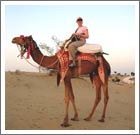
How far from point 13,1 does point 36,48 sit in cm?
137

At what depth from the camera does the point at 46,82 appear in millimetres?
18719

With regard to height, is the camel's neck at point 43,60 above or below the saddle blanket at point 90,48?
below

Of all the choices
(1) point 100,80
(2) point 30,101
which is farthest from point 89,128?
(2) point 30,101

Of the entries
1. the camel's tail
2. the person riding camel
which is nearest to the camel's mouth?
the person riding camel

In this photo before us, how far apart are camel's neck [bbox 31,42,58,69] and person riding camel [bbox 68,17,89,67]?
1.61 ft

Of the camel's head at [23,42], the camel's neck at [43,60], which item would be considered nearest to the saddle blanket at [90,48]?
the camel's neck at [43,60]

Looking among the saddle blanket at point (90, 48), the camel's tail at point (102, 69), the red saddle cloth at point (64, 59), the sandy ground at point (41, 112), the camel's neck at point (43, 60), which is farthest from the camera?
the camel's tail at point (102, 69)

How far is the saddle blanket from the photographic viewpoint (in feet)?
29.4

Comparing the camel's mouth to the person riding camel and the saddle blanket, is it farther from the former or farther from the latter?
the saddle blanket

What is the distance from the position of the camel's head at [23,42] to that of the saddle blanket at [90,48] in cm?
134

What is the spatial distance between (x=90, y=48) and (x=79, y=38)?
42 centimetres

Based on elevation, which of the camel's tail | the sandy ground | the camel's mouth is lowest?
the sandy ground

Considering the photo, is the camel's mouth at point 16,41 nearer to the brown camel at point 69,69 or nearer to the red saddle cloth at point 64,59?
the brown camel at point 69,69

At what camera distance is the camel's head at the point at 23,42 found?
8500 millimetres
